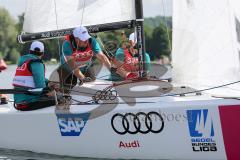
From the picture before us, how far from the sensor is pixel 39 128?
6660 millimetres

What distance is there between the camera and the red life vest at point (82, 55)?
7043mm

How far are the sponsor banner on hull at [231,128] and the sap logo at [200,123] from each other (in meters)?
0.13

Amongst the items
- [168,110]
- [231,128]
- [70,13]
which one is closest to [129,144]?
[168,110]

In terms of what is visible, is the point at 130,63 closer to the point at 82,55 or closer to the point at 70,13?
the point at 82,55

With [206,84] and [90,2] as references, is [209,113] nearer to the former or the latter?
[206,84]

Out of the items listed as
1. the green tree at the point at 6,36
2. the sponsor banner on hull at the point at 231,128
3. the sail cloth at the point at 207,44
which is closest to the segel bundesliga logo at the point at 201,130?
the sponsor banner on hull at the point at 231,128

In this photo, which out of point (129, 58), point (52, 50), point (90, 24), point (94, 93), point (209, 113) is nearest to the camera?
point (209, 113)

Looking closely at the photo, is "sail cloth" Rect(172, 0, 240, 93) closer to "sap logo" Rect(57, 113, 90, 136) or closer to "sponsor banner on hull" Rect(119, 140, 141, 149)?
"sponsor banner on hull" Rect(119, 140, 141, 149)

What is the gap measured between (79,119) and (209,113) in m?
1.48

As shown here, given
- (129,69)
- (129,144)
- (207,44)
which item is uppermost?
(207,44)

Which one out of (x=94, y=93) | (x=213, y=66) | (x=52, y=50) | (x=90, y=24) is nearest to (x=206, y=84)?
(x=213, y=66)

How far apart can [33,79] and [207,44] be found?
208cm

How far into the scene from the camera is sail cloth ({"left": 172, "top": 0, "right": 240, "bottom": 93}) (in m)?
6.04

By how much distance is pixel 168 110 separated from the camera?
5.84 m
